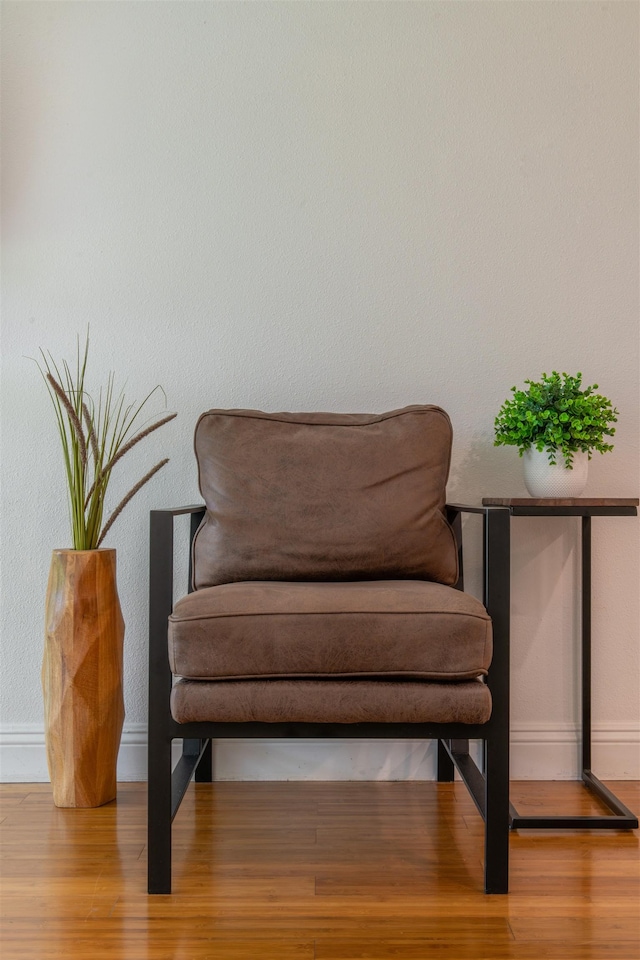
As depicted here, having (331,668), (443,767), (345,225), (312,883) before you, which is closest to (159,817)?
(312,883)

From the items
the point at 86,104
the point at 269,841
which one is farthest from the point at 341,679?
the point at 86,104

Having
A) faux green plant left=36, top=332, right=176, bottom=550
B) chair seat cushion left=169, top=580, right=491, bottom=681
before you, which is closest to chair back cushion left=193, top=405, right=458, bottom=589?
faux green plant left=36, top=332, right=176, bottom=550

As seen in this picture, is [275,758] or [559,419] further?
[275,758]

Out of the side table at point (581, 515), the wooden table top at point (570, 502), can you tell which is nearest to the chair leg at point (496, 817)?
the side table at point (581, 515)

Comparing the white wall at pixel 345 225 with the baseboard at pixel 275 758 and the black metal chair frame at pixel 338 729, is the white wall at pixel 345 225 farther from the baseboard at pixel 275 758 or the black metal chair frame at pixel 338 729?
the black metal chair frame at pixel 338 729

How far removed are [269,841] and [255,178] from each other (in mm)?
1684

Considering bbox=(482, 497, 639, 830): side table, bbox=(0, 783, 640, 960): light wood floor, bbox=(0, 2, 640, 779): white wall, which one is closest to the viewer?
bbox=(0, 783, 640, 960): light wood floor

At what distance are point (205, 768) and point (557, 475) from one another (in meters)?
1.18

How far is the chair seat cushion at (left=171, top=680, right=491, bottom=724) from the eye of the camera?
1.39 m

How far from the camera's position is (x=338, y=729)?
1421mm

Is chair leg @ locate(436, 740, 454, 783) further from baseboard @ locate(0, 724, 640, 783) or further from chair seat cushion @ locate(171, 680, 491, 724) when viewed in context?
chair seat cushion @ locate(171, 680, 491, 724)

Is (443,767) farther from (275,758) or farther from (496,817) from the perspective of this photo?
(496,817)

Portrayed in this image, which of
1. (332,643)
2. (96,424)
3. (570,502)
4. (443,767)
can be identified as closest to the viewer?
(332,643)

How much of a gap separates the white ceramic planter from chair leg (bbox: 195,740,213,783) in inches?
42.6
